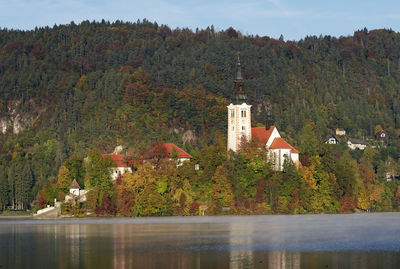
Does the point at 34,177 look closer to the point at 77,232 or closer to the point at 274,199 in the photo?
the point at 274,199

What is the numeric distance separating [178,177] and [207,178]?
5.25 metres

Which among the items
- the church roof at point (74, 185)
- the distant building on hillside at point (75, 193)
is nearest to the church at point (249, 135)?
the distant building on hillside at point (75, 193)

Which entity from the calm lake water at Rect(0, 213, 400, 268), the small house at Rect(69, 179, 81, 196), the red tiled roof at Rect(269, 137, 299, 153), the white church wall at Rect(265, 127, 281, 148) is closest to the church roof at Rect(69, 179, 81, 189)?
the small house at Rect(69, 179, 81, 196)

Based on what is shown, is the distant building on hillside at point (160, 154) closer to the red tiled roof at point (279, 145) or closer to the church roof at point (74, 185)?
the church roof at point (74, 185)

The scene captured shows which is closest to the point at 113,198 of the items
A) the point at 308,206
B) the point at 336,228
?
the point at 308,206

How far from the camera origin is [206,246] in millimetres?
64500

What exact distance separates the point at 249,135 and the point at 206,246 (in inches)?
2705

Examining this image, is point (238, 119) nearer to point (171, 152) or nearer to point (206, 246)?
point (171, 152)

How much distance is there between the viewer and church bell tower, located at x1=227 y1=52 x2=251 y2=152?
434 ft

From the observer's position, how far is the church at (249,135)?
128 m

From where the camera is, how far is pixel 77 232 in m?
83.2

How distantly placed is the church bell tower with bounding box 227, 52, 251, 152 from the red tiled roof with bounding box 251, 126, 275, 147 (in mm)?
1878

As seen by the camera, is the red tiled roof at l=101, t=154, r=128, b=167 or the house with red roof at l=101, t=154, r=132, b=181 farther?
the red tiled roof at l=101, t=154, r=128, b=167

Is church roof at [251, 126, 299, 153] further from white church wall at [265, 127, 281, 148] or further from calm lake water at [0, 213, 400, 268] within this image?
calm lake water at [0, 213, 400, 268]
